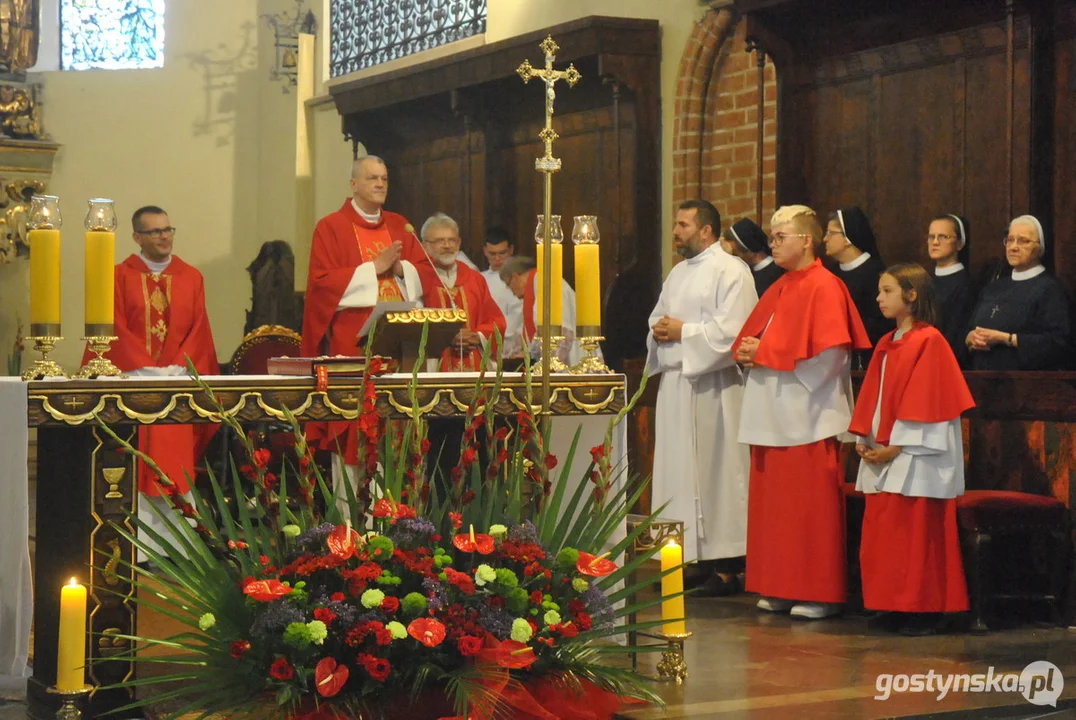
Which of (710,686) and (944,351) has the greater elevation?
(944,351)

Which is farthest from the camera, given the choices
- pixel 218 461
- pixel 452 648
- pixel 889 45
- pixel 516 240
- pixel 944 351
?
pixel 516 240

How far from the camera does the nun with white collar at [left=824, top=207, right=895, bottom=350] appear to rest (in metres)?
7.02

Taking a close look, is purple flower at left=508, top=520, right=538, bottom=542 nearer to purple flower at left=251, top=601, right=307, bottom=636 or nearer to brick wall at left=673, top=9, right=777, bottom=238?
purple flower at left=251, top=601, right=307, bottom=636

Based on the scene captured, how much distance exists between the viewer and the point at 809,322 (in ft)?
20.5

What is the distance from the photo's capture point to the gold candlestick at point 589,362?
4977mm

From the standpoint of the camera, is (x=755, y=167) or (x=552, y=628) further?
(x=755, y=167)

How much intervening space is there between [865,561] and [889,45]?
2.97m

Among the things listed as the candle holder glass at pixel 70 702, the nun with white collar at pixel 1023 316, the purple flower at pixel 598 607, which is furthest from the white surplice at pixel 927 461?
the candle holder glass at pixel 70 702

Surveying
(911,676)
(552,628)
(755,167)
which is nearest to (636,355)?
(755,167)

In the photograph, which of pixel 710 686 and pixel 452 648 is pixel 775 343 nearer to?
pixel 710 686

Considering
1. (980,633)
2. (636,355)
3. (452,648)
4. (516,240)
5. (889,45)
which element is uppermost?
(889,45)

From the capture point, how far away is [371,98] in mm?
11406

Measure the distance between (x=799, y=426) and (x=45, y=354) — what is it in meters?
3.12

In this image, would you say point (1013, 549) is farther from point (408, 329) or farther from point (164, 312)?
point (164, 312)
